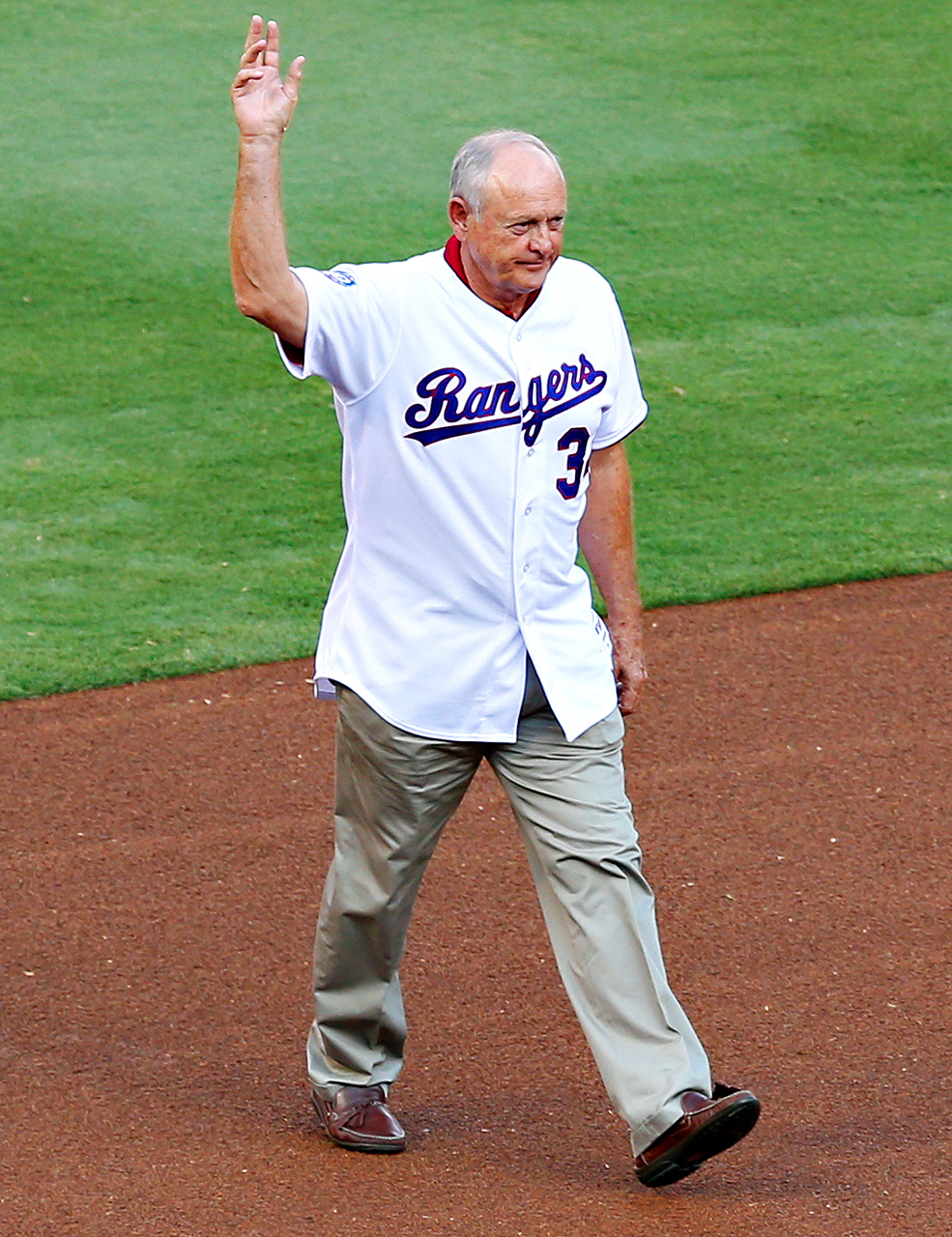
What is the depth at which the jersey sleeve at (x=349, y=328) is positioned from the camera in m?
3.57

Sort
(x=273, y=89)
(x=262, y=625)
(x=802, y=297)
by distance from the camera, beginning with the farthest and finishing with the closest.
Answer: (x=802, y=297), (x=262, y=625), (x=273, y=89)

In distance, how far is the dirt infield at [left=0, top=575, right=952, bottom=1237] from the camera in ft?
12.6

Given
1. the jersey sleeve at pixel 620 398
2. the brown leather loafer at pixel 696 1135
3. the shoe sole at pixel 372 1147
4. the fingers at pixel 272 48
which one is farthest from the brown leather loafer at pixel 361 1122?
the fingers at pixel 272 48

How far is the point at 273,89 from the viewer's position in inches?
142

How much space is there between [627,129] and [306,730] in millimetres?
8510

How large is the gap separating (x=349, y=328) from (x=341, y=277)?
12 centimetres

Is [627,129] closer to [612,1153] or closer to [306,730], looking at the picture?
[306,730]

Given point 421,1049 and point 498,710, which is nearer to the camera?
point 498,710

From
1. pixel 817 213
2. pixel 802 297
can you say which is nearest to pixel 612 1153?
pixel 802 297

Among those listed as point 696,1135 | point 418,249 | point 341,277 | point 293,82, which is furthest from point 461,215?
point 418,249

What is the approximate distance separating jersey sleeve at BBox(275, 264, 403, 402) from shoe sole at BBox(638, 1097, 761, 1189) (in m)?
1.55

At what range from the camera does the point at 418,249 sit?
461 inches

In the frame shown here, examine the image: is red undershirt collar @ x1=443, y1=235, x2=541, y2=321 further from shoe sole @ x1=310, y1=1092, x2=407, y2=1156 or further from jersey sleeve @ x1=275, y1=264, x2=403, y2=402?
shoe sole @ x1=310, y1=1092, x2=407, y2=1156

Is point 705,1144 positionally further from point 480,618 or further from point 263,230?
point 263,230
